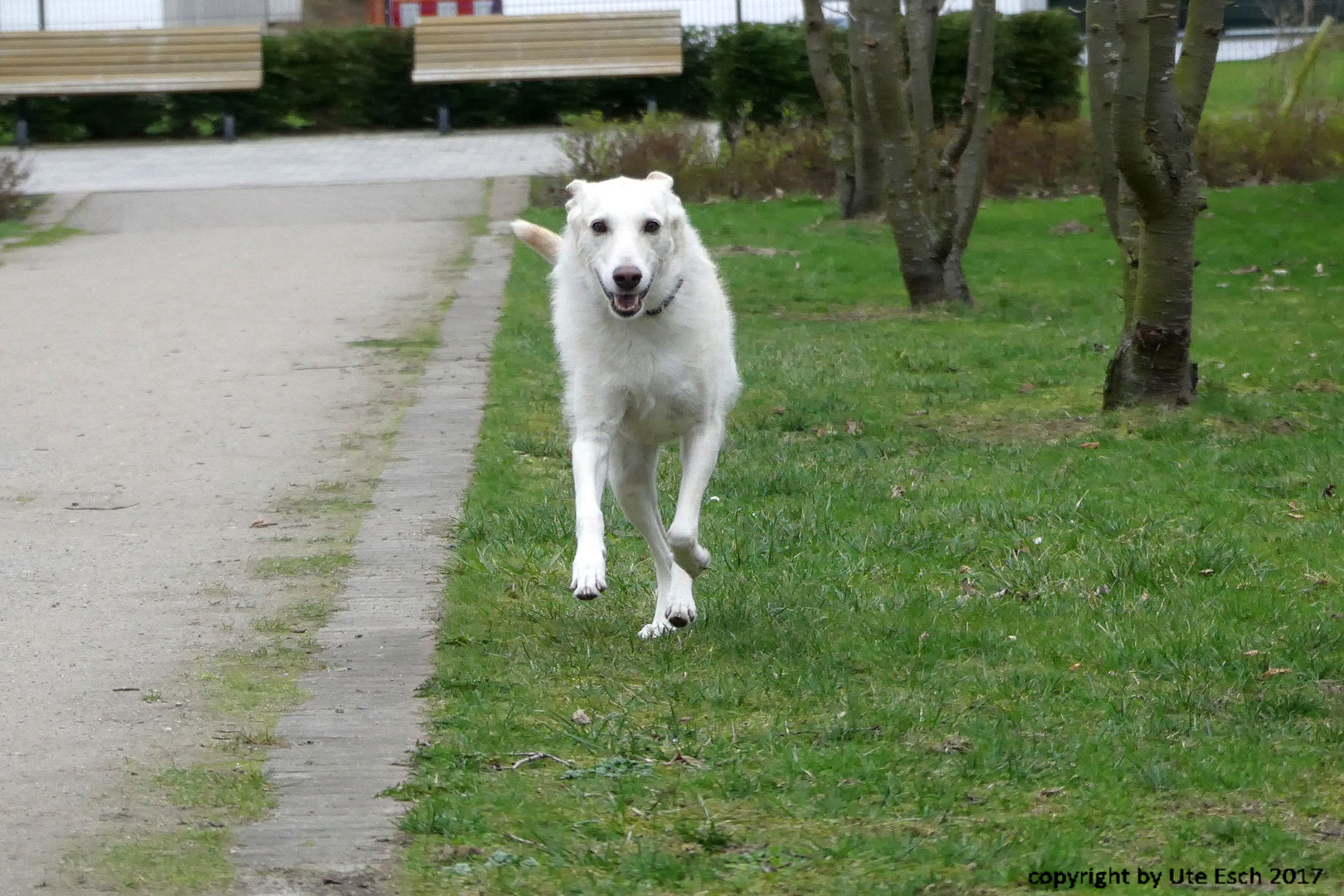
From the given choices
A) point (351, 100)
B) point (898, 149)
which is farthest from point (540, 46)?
point (898, 149)

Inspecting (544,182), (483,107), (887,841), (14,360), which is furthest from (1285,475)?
(483,107)

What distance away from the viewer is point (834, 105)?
1681 cm

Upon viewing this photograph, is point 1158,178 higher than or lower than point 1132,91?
lower

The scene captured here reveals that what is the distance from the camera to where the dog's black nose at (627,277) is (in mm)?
5270

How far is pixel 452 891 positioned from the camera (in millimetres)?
3504

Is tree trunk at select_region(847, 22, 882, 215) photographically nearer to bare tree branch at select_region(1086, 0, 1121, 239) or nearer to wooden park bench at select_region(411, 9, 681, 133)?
bare tree branch at select_region(1086, 0, 1121, 239)

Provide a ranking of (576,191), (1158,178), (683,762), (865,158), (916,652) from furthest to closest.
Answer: (865,158)
(1158,178)
(576,191)
(916,652)
(683,762)

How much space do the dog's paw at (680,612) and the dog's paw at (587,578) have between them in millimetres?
365

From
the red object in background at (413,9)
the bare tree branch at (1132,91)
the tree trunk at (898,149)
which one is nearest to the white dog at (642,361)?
the bare tree branch at (1132,91)

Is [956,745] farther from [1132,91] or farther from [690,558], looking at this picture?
[1132,91]

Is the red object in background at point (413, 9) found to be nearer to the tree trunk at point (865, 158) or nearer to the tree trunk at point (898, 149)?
the tree trunk at point (865, 158)

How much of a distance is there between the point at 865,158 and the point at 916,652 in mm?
11912

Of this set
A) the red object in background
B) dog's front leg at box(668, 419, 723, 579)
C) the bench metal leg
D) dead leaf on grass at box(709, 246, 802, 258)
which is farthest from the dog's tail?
the red object in background

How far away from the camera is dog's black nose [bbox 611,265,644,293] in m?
5.27
